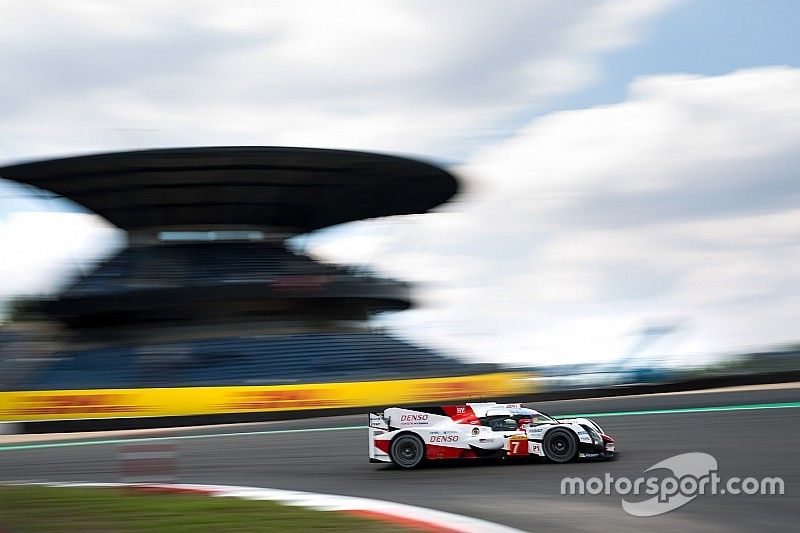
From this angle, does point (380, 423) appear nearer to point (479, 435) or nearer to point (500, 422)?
point (479, 435)

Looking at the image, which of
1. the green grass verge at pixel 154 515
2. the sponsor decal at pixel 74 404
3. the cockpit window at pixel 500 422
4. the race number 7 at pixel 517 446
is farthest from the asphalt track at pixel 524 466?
the sponsor decal at pixel 74 404

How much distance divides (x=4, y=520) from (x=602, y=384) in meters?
20.3

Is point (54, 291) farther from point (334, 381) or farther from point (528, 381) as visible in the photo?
point (528, 381)

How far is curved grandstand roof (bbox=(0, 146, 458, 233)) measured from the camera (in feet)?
99.7

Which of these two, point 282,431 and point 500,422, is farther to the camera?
point 282,431

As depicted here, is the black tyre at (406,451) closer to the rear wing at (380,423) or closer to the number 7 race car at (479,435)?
the number 7 race car at (479,435)

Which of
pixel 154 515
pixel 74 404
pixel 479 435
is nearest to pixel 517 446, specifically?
pixel 479 435

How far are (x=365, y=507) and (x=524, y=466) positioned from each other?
12.3 ft

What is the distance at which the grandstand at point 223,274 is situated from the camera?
2875 centimetres

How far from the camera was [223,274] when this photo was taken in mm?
31062

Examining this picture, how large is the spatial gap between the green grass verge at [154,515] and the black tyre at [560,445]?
4375 millimetres

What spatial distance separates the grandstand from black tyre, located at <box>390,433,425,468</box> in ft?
47.7

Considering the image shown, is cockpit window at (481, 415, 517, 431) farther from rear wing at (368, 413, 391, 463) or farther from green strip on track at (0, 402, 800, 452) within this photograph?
green strip on track at (0, 402, 800, 452)

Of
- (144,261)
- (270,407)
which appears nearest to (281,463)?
(270,407)
